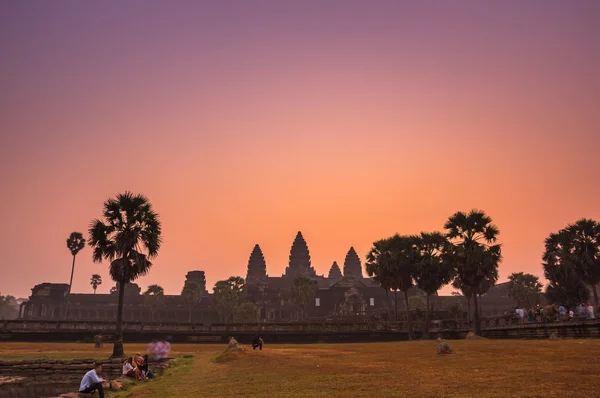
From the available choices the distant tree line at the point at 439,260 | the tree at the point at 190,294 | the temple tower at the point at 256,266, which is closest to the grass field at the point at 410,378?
the distant tree line at the point at 439,260

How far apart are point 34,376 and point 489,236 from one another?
1522 inches

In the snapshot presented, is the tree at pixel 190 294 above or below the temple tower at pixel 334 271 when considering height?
below

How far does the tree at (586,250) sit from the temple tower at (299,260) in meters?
118

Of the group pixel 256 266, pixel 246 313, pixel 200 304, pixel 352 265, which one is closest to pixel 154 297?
pixel 200 304

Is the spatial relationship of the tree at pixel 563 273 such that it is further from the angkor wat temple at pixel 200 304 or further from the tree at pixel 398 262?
the angkor wat temple at pixel 200 304

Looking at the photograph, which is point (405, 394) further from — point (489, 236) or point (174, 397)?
point (489, 236)

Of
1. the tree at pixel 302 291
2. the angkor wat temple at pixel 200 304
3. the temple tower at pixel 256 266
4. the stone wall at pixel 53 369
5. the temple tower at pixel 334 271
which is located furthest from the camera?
the temple tower at pixel 334 271

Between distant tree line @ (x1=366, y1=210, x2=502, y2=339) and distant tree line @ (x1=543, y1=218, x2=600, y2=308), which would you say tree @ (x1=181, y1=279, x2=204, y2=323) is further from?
distant tree line @ (x1=543, y1=218, x2=600, y2=308)

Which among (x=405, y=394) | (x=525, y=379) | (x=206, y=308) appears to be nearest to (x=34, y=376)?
(x=405, y=394)

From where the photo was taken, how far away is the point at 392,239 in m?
58.4

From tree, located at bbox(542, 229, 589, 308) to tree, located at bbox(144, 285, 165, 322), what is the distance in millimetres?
90656

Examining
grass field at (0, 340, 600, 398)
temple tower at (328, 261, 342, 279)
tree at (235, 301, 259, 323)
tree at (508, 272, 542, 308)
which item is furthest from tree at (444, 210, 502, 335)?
temple tower at (328, 261, 342, 279)

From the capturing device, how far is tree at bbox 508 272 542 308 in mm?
82500

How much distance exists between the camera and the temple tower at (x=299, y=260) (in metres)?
168
